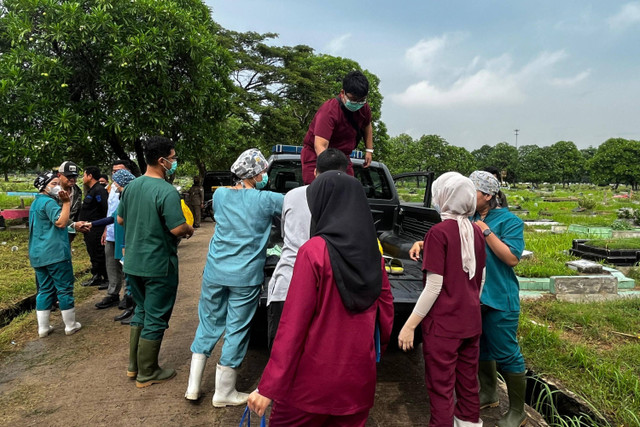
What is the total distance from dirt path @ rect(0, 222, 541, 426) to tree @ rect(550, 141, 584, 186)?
78.5 metres

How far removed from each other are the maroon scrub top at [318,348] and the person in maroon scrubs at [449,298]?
2.28 ft

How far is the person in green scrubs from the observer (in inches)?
121

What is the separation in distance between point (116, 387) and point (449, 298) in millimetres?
2786

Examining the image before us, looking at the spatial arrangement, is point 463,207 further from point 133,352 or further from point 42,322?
point 42,322

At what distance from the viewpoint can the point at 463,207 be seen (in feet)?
7.23

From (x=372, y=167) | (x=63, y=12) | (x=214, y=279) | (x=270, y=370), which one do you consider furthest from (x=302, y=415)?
(x=63, y=12)

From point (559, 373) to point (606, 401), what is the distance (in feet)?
1.38

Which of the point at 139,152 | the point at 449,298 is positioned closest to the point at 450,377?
the point at 449,298

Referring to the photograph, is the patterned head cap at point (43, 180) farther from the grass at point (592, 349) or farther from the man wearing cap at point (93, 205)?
the grass at point (592, 349)

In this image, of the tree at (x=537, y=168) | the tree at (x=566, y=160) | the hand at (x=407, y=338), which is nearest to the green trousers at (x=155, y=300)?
the hand at (x=407, y=338)

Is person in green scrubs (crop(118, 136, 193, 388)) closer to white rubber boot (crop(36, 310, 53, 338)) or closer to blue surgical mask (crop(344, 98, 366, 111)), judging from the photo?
blue surgical mask (crop(344, 98, 366, 111))

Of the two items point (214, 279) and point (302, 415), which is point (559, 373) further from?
point (214, 279)

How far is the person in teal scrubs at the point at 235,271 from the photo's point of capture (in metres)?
2.80

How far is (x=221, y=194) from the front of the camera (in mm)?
2877
